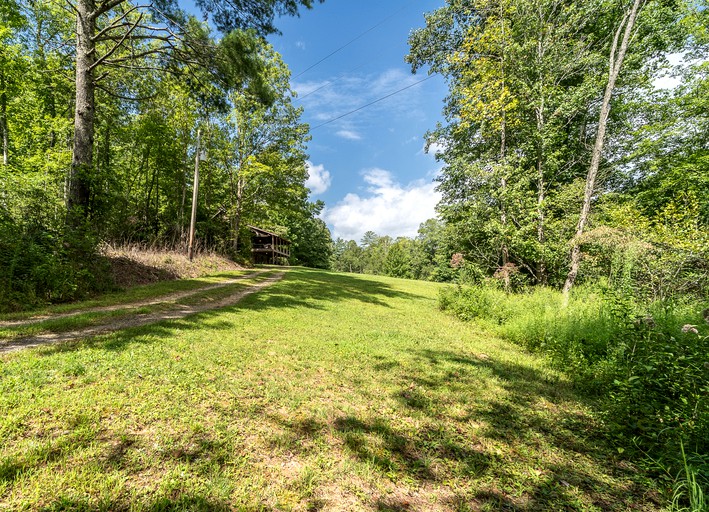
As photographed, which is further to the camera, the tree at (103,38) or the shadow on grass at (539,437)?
the tree at (103,38)

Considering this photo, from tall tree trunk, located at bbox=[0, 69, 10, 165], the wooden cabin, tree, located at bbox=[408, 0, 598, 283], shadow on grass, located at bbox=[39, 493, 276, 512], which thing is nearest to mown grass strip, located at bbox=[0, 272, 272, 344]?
shadow on grass, located at bbox=[39, 493, 276, 512]

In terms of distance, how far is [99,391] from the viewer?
104 inches

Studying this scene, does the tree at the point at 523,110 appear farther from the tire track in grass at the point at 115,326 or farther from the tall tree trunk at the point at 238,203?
the tall tree trunk at the point at 238,203

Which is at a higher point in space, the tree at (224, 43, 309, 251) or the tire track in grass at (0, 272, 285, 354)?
the tree at (224, 43, 309, 251)

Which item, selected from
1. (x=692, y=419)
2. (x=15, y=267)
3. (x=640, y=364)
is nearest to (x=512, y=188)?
(x=640, y=364)

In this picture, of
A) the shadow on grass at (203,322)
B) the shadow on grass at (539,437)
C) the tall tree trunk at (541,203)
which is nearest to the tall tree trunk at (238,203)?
the shadow on grass at (203,322)

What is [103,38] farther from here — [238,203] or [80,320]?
[238,203]

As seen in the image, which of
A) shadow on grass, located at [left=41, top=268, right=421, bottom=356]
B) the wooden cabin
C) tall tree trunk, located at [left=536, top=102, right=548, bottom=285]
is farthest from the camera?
the wooden cabin

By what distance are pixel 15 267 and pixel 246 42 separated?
8.29 meters

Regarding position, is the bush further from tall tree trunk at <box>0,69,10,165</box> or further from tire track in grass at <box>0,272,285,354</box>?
tall tree trunk at <box>0,69,10,165</box>

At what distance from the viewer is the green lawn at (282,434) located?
71.0 inches

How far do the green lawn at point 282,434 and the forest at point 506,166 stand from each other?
2.93ft

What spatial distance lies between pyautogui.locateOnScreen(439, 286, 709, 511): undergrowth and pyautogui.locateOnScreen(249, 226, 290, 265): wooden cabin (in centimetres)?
3145

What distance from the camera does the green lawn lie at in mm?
1803
